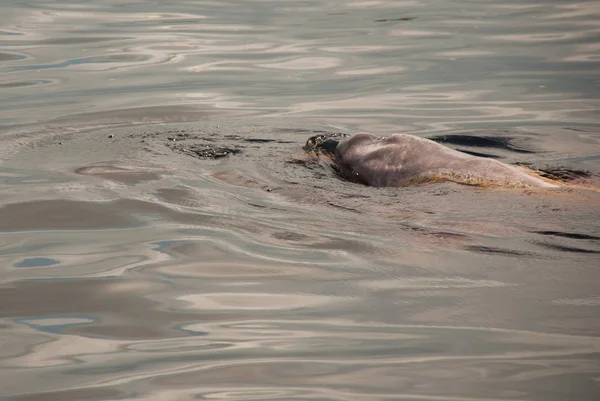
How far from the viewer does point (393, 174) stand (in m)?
7.48

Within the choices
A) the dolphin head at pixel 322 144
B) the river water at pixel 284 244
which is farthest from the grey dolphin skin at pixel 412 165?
the river water at pixel 284 244

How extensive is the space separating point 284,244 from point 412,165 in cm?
181

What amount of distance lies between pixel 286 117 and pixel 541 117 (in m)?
2.73

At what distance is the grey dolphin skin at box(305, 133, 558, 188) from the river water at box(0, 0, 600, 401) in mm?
176

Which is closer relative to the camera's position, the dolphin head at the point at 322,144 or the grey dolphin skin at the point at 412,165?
the grey dolphin skin at the point at 412,165

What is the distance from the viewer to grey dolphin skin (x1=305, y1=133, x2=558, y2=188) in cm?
700

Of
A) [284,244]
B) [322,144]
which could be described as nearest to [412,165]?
[322,144]

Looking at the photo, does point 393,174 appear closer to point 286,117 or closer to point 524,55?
point 286,117

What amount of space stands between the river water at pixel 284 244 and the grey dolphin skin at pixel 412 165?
0.58 ft

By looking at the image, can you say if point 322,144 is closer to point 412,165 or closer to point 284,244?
point 412,165

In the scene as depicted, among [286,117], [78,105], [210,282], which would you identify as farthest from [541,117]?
[210,282]

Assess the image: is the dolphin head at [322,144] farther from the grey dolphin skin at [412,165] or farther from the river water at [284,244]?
the river water at [284,244]

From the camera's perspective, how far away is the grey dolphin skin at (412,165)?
7.00 m

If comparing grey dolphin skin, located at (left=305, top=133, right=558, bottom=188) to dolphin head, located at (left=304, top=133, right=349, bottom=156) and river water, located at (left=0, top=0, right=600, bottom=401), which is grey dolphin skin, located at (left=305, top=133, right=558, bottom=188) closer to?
dolphin head, located at (left=304, top=133, right=349, bottom=156)
